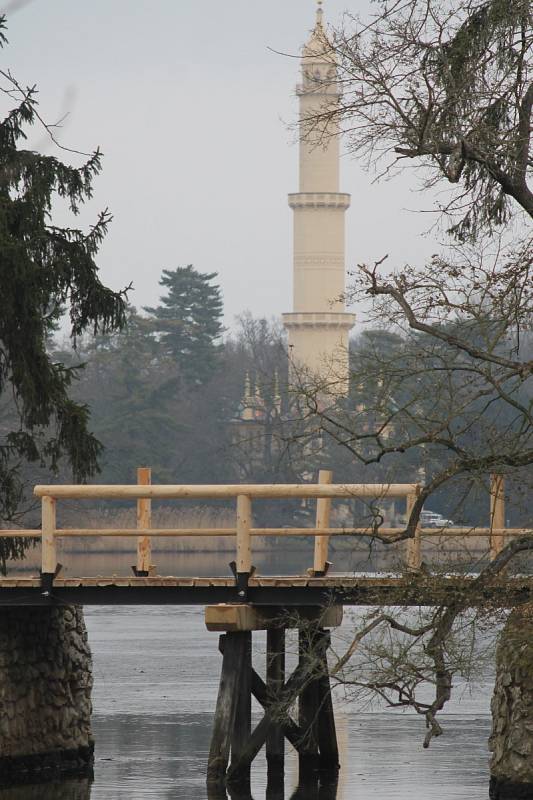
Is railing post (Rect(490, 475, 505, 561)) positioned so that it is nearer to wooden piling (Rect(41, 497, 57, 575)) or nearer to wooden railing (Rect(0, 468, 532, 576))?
wooden railing (Rect(0, 468, 532, 576))

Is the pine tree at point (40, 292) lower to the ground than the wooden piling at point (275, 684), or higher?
higher

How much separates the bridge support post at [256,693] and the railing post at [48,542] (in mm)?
1656

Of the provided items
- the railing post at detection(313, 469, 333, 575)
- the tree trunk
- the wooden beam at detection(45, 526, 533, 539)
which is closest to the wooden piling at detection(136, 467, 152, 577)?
the wooden beam at detection(45, 526, 533, 539)

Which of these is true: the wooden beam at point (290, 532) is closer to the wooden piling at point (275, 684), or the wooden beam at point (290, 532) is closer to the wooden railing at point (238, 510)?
the wooden railing at point (238, 510)

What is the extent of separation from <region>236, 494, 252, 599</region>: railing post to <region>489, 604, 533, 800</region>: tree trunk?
2.66 m

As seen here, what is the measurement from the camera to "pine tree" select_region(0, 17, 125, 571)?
21.9 m

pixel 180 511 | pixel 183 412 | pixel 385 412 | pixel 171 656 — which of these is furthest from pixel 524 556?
pixel 183 412

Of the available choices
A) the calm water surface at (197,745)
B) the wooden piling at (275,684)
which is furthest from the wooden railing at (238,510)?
the calm water surface at (197,745)

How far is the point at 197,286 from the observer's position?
113812mm

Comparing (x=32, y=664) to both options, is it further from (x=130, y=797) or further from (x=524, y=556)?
(x=524, y=556)

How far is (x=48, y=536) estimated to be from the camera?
61.8ft

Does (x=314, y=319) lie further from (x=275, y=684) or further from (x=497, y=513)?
(x=497, y=513)

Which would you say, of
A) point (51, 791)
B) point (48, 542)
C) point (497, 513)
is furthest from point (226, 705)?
point (497, 513)

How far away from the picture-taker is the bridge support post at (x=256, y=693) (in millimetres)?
18766
